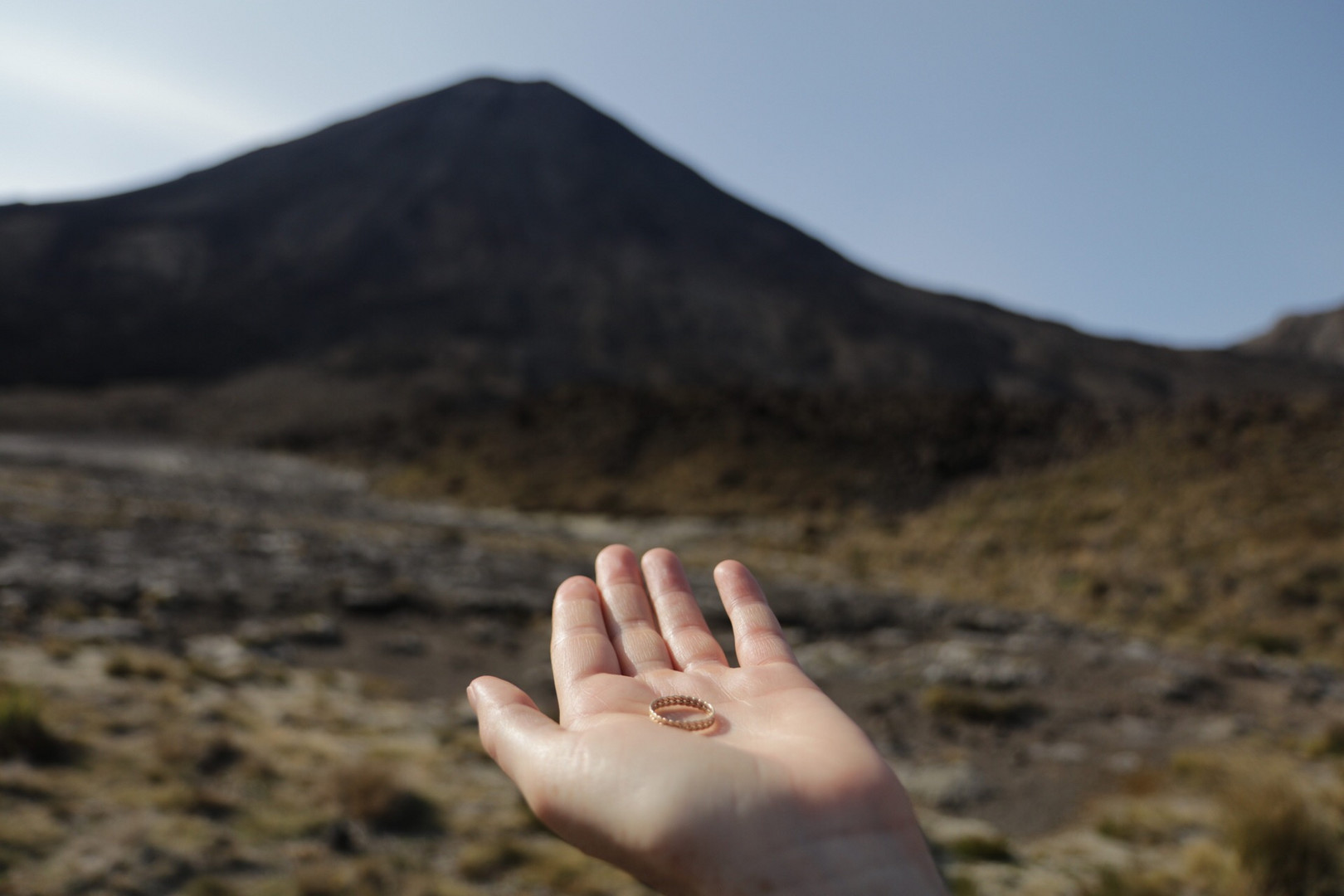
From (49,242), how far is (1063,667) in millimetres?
98892

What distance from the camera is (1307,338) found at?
361ft

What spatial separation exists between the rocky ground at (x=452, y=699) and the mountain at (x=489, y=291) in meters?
47.3

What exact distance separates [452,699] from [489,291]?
74.4 meters

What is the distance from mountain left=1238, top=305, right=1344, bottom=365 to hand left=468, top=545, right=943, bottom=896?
4708 inches

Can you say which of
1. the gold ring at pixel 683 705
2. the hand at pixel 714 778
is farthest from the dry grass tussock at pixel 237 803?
the gold ring at pixel 683 705

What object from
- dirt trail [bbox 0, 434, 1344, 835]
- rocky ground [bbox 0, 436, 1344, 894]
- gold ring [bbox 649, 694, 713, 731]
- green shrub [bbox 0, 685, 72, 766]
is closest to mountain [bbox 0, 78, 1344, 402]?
dirt trail [bbox 0, 434, 1344, 835]

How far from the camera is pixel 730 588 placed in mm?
3061

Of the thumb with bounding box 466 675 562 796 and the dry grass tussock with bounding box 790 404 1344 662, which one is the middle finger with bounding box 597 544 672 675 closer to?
the thumb with bounding box 466 675 562 796

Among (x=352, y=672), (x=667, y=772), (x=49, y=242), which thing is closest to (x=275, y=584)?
(x=352, y=672)

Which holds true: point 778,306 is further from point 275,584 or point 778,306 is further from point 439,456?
point 275,584

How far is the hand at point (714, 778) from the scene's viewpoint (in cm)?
196

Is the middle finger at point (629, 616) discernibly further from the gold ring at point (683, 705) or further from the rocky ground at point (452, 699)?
the rocky ground at point (452, 699)

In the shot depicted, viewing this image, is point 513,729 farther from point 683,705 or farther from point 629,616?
point 629,616

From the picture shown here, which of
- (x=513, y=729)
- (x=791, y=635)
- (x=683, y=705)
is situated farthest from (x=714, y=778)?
(x=791, y=635)
